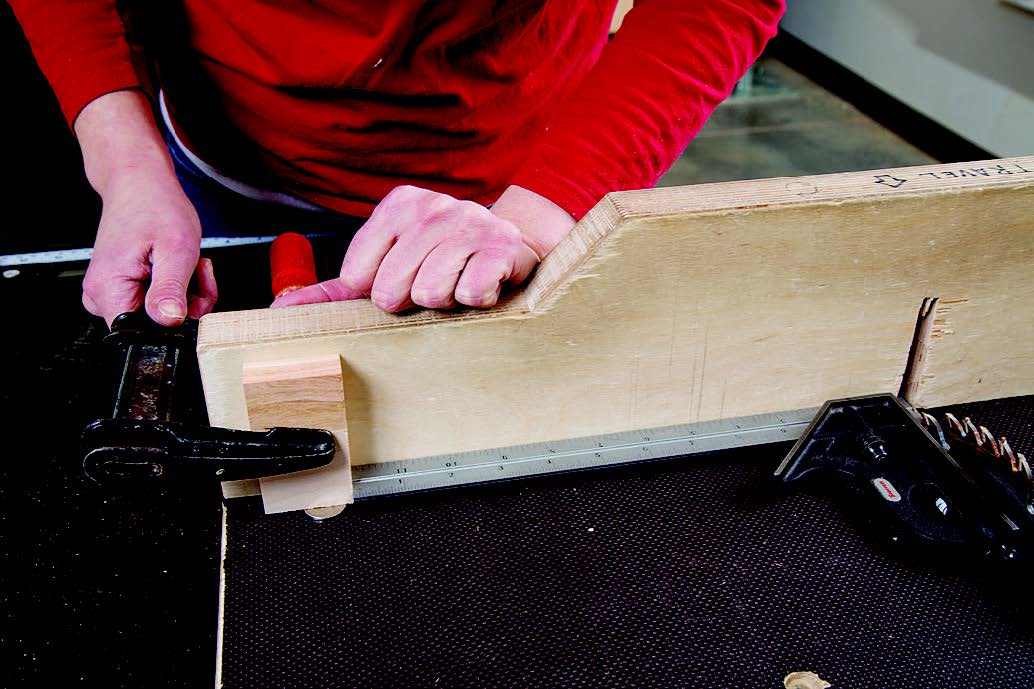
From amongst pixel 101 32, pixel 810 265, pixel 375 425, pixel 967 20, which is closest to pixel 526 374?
pixel 375 425

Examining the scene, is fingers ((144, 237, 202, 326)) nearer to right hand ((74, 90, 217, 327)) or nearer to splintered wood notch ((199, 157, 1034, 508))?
right hand ((74, 90, 217, 327))

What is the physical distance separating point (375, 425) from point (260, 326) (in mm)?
133

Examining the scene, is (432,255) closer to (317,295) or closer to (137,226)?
(317,295)

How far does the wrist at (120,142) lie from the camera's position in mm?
908

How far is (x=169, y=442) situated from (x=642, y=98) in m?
0.61

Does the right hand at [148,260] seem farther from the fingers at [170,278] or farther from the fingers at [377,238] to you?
the fingers at [377,238]

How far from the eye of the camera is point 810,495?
719 millimetres

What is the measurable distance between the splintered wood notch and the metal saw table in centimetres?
7

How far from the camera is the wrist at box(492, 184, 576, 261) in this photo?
806 millimetres

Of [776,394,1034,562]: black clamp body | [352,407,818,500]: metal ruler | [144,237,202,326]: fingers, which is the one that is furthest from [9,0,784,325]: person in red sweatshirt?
[776,394,1034,562]: black clamp body

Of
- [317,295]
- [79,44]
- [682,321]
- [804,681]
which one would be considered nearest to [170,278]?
[317,295]

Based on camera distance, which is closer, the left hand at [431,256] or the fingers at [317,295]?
the left hand at [431,256]

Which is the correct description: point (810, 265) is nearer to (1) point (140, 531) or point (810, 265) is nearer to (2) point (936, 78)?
(1) point (140, 531)

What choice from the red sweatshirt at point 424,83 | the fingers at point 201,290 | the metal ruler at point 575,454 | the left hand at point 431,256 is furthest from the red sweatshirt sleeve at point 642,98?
the fingers at point 201,290
